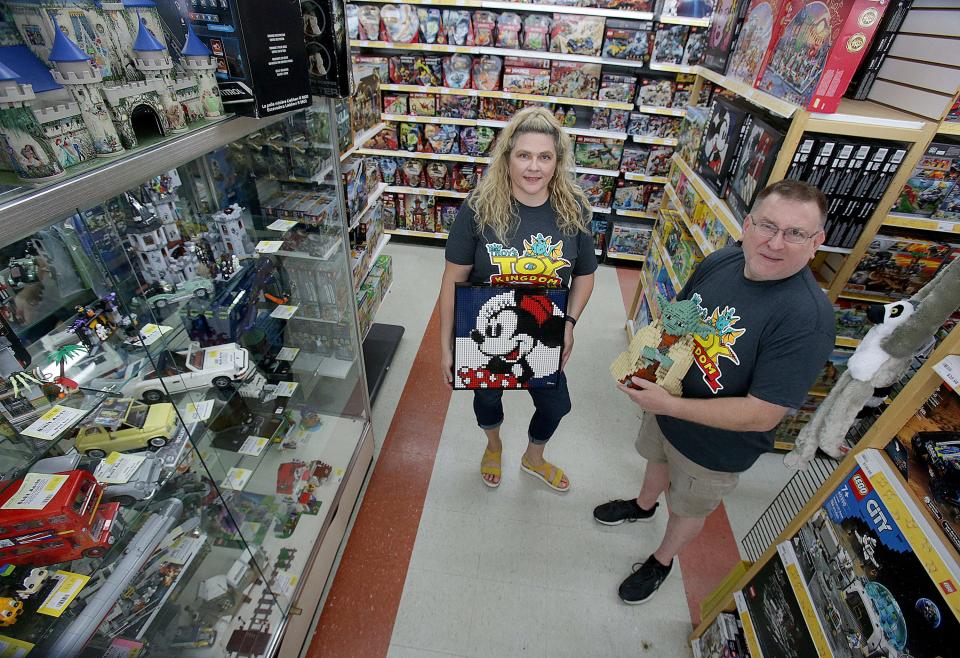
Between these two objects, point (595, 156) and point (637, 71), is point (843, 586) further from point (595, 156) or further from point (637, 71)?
point (637, 71)

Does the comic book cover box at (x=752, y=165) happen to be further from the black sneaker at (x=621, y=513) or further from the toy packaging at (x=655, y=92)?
the toy packaging at (x=655, y=92)

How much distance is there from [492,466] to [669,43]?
3.69m

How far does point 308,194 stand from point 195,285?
0.69 m

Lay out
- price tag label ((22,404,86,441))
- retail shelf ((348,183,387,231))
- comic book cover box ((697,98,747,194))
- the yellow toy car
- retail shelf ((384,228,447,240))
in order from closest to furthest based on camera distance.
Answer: price tag label ((22,404,86,441)), the yellow toy car, comic book cover box ((697,98,747,194)), retail shelf ((348,183,387,231)), retail shelf ((384,228,447,240))

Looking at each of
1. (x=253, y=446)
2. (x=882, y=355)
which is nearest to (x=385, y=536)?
(x=253, y=446)

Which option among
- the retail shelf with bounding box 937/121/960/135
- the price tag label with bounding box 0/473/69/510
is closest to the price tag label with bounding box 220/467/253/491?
the price tag label with bounding box 0/473/69/510

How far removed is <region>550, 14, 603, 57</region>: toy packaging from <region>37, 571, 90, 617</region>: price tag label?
4.40 metres

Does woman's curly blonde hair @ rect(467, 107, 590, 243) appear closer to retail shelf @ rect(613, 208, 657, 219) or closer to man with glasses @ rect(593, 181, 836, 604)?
man with glasses @ rect(593, 181, 836, 604)

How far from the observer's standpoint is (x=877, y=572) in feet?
3.43

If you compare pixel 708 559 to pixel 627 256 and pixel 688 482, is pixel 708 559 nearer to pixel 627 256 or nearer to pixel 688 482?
pixel 688 482

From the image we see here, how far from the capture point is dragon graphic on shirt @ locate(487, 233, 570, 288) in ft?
5.50

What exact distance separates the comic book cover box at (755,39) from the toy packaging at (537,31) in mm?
1845

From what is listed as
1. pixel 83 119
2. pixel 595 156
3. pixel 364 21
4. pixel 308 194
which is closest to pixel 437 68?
pixel 364 21

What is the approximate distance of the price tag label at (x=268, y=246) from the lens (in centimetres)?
178
